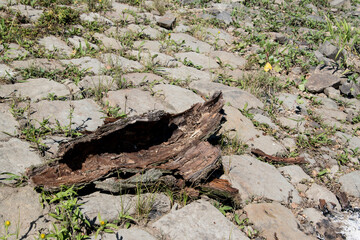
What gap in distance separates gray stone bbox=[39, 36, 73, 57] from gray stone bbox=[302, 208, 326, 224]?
322 centimetres

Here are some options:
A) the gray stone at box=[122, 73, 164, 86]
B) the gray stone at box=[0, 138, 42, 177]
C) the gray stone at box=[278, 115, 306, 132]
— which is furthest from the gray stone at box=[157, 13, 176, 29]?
the gray stone at box=[0, 138, 42, 177]

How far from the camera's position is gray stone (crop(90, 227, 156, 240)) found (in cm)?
206

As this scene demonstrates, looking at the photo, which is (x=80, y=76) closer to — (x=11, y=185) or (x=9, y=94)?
(x=9, y=94)

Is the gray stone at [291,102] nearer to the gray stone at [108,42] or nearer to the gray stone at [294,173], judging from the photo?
the gray stone at [294,173]

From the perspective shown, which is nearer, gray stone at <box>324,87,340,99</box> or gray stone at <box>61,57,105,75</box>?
gray stone at <box>61,57,105,75</box>

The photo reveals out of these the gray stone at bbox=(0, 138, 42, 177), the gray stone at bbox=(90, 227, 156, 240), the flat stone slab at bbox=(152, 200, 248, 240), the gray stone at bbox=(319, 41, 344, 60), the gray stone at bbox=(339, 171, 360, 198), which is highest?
the gray stone at bbox=(319, 41, 344, 60)

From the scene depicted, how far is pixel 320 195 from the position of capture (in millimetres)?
3035

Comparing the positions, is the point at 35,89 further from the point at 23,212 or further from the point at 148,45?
the point at 148,45

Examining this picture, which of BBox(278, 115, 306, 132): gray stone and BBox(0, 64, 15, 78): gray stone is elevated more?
BBox(0, 64, 15, 78): gray stone

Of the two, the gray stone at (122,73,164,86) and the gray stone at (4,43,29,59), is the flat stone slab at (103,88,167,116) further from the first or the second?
the gray stone at (4,43,29,59)

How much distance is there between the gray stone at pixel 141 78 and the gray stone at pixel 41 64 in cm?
76

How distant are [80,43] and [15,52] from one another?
777mm

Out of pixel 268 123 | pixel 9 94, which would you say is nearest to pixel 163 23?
pixel 268 123

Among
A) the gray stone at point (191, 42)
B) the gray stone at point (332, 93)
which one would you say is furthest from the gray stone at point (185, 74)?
the gray stone at point (332, 93)
